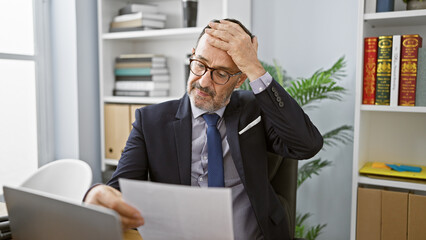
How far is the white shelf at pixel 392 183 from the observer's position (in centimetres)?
179

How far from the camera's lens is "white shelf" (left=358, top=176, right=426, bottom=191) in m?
1.79

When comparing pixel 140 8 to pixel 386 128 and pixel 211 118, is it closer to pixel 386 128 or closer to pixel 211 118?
pixel 211 118

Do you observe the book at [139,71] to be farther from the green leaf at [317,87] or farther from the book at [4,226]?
the book at [4,226]

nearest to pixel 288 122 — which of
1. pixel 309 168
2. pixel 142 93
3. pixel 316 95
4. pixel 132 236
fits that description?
pixel 132 236

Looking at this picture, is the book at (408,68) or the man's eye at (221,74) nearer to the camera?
the man's eye at (221,74)

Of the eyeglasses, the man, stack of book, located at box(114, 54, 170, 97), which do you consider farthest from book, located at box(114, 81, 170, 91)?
the eyeglasses

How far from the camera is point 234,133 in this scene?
142 centimetres

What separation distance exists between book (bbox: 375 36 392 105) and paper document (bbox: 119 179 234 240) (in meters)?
1.37

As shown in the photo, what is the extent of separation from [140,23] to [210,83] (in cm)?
146

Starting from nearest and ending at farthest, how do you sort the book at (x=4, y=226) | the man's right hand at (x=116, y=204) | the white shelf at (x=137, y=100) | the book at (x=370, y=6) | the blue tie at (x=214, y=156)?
the man's right hand at (x=116, y=204), the book at (x=4, y=226), the blue tie at (x=214, y=156), the book at (x=370, y=6), the white shelf at (x=137, y=100)

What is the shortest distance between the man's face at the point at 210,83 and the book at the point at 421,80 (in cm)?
88

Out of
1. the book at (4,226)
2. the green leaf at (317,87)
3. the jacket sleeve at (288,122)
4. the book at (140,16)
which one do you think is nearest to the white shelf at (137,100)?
the book at (140,16)

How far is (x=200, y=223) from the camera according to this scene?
770 mm

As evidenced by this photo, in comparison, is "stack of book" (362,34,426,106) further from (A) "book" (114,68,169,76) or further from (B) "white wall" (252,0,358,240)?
(A) "book" (114,68,169,76)
